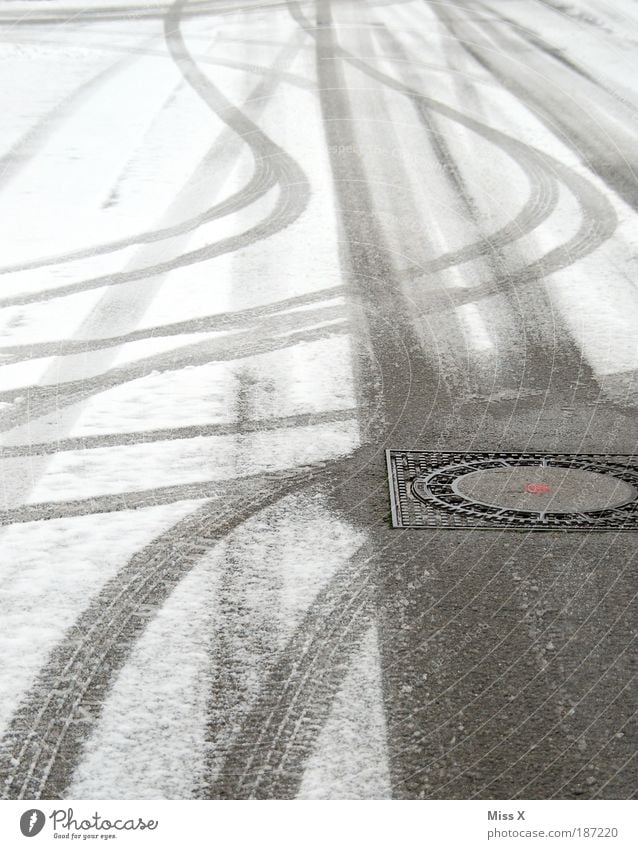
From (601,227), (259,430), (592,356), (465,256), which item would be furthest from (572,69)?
(259,430)

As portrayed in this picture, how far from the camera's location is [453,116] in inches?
547

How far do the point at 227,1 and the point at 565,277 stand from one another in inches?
589

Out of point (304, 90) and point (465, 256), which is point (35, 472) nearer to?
point (465, 256)

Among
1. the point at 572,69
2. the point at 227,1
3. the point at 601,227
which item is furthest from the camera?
the point at 227,1

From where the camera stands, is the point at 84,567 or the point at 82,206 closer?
the point at 84,567

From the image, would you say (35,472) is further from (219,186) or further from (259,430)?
(219,186)

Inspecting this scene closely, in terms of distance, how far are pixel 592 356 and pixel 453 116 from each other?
701 centimetres

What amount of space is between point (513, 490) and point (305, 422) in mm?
1373

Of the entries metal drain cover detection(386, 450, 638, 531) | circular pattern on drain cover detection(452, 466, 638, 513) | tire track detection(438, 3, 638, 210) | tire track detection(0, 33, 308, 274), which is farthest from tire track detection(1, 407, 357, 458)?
tire track detection(438, 3, 638, 210)
